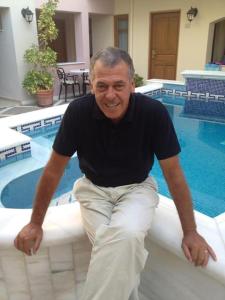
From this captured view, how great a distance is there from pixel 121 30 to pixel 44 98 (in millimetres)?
3631

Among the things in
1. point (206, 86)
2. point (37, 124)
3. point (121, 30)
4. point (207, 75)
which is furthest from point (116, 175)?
point (121, 30)

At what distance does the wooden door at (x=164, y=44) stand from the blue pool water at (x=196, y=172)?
3.81 metres

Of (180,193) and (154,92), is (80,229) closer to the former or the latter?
(180,193)

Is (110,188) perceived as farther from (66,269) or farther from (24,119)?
(24,119)

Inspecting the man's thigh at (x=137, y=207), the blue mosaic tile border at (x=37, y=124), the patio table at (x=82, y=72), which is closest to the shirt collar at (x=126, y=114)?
the man's thigh at (x=137, y=207)

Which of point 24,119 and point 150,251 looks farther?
point 24,119

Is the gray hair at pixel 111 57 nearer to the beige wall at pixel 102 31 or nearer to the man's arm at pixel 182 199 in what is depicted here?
the man's arm at pixel 182 199

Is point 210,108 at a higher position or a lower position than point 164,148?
lower

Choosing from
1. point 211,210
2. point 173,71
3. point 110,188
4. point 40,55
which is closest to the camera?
point 110,188

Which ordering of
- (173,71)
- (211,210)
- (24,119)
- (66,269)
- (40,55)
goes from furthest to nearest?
(173,71)
(40,55)
(24,119)
(211,210)
(66,269)

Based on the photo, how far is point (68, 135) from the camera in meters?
1.12

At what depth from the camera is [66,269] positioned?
4.32 ft

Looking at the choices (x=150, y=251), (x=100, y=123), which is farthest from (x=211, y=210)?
(x=100, y=123)

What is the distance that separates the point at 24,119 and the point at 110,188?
3005 millimetres
